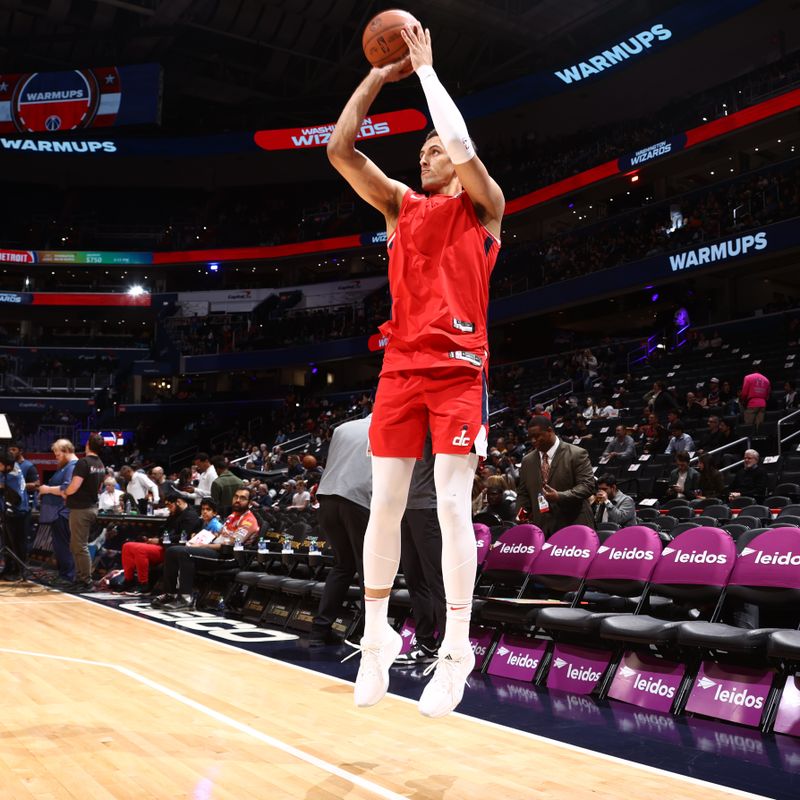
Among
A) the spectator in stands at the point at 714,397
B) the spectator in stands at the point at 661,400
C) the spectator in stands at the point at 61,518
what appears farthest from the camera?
the spectator in stands at the point at 661,400

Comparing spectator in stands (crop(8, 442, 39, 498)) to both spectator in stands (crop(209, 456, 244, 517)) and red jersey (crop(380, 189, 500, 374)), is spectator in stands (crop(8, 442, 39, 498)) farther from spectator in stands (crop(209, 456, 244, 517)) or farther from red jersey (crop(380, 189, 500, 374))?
red jersey (crop(380, 189, 500, 374))

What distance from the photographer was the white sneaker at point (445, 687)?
2773 millimetres

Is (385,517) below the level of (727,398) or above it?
below

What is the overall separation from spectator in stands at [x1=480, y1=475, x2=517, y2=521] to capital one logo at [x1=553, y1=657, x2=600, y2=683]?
3.21 metres

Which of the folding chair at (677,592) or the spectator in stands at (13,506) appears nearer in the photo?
the folding chair at (677,592)

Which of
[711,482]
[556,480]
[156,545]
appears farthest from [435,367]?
[711,482]

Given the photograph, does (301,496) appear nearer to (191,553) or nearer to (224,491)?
(224,491)

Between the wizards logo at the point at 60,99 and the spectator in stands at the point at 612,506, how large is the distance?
2517 cm

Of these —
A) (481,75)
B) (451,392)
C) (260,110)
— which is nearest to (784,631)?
(451,392)

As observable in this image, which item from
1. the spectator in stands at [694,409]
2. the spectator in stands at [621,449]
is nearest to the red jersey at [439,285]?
the spectator in stands at [621,449]

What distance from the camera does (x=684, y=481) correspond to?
1023 centimetres

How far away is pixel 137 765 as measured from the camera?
9.72ft

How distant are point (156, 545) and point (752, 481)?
671 cm

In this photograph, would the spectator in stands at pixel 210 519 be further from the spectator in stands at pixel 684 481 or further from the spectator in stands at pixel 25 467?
the spectator in stands at pixel 684 481
